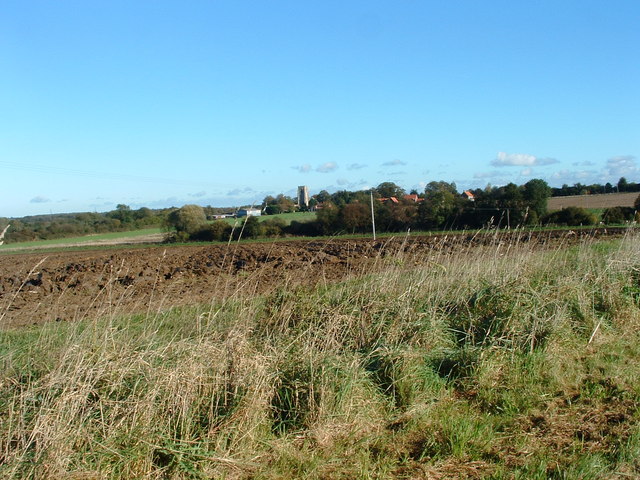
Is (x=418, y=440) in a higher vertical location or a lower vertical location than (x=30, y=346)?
lower

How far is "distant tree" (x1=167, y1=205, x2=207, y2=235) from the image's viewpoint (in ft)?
112

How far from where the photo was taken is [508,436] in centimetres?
459

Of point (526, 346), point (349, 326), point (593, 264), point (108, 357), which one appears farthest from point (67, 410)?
point (593, 264)

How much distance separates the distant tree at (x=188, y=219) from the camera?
112 feet

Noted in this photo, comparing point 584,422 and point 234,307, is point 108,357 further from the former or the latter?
point 584,422

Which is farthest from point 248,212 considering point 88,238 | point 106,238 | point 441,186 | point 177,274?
point 88,238

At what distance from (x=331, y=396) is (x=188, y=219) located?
31.0 meters

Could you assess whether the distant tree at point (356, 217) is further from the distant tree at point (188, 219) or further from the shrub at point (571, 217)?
the distant tree at point (188, 219)

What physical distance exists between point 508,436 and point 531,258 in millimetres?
5977

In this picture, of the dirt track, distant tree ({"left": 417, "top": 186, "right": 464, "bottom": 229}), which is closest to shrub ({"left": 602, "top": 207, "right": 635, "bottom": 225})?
the dirt track

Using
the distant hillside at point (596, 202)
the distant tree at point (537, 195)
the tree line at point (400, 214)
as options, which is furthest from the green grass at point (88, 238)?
the distant hillside at point (596, 202)

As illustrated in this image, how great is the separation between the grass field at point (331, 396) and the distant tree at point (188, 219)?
92.0 feet

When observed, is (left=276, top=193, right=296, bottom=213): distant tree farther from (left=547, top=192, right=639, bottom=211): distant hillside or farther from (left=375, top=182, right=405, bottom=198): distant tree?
(left=547, top=192, right=639, bottom=211): distant hillside

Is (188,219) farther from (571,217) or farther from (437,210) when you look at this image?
(571,217)
